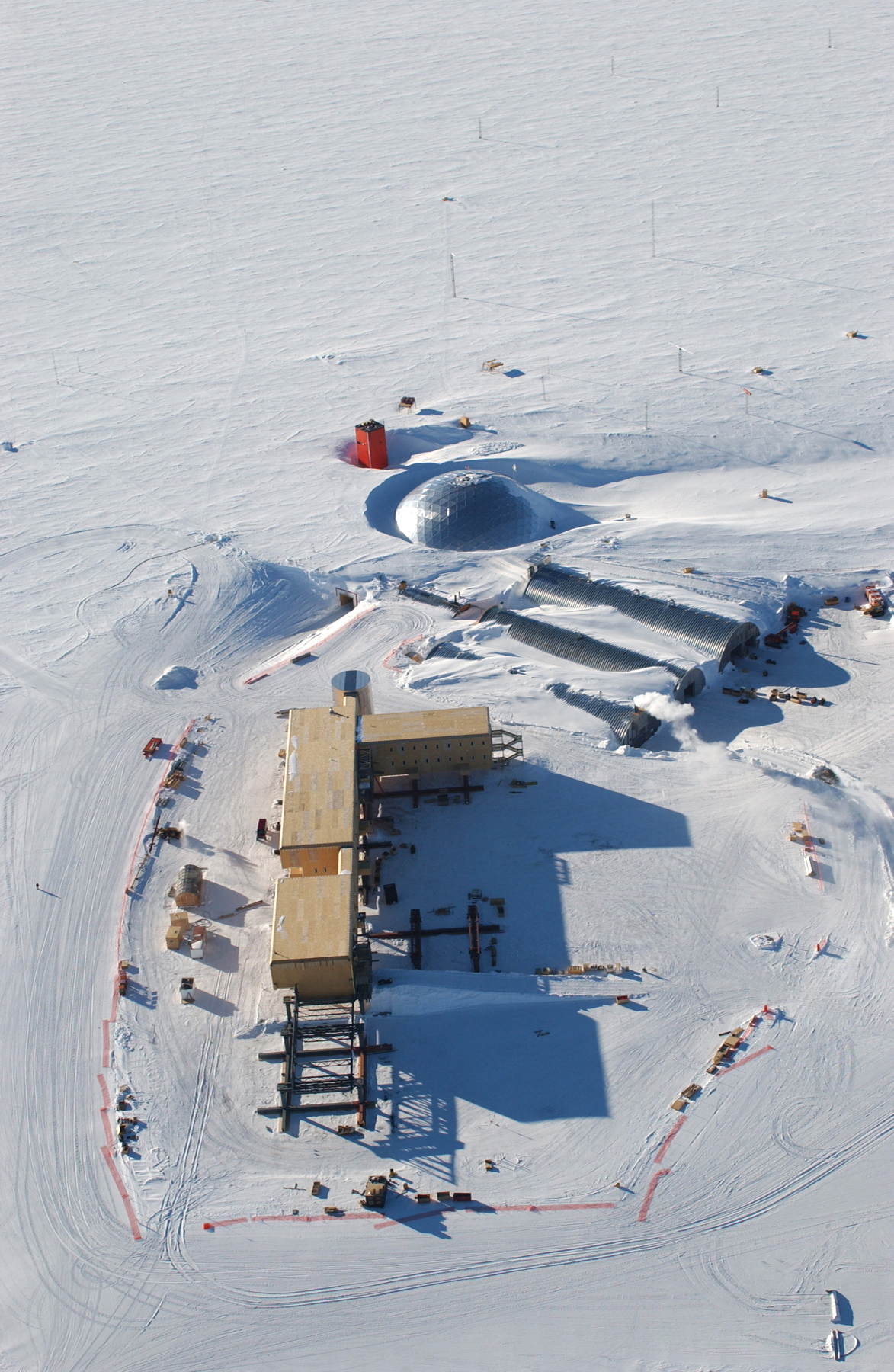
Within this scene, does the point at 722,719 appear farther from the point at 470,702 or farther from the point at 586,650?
the point at 470,702

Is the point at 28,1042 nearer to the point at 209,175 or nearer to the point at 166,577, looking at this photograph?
the point at 166,577

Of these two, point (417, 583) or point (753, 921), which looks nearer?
point (753, 921)

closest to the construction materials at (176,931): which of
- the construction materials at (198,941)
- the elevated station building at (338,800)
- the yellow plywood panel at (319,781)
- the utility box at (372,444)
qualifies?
the construction materials at (198,941)

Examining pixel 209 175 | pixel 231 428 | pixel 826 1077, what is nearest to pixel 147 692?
pixel 231 428

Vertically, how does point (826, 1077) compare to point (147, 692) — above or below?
below

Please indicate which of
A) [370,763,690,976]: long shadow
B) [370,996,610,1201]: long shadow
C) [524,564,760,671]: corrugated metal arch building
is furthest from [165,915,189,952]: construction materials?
[524,564,760,671]: corrugated metal arch building

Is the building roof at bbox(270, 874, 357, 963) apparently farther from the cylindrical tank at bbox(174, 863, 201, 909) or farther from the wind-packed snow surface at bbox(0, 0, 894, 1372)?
the cylindrical tank at bbox(174, 863, 201, 909)

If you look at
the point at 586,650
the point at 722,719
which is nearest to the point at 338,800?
the point at 586,650
